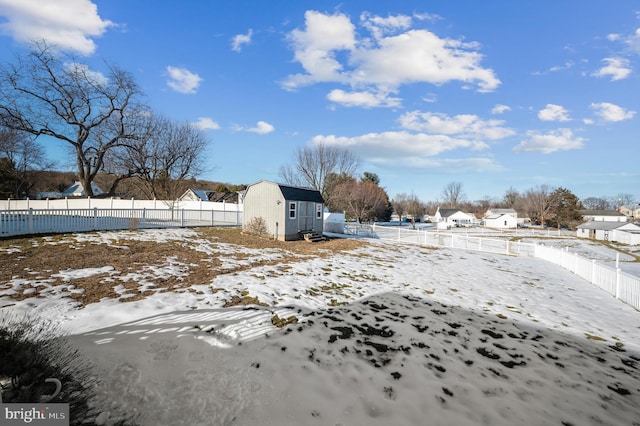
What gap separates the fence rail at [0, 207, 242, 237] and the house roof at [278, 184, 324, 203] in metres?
7.06

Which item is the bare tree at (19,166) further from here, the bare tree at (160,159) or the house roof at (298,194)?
the house roof at (298,194)

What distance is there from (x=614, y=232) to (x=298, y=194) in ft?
154

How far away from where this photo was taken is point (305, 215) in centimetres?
1709

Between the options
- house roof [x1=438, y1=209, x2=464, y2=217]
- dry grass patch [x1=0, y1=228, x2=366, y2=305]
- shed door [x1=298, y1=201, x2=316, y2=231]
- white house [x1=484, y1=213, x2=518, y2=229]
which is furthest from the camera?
house roof [x1=438, y1=209, x2=464, y2=217]

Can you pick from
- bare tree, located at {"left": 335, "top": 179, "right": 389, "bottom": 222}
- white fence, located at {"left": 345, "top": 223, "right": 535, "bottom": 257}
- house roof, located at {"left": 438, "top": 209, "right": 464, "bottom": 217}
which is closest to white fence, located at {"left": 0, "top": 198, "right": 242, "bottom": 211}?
white fence, located at {"left": 345, "top": 223, "right": 535, "bottom": 257}

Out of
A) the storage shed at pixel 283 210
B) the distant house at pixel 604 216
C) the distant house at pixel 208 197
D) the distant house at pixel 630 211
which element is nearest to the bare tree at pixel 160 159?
the distant house at pixel 208 197

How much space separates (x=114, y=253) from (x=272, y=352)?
7.80 metres

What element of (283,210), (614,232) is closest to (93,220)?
(283,210)

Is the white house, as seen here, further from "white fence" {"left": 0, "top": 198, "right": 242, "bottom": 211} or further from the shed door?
"white fence" {"left": 0, "top": 198, "right": 242, "bottom": 211}

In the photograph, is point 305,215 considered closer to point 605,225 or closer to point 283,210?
point 283,210

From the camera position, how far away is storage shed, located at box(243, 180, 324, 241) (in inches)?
609

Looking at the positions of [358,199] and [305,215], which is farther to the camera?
[358,199]

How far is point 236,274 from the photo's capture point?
23.9ft

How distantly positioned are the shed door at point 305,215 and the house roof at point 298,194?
1.12 feet
